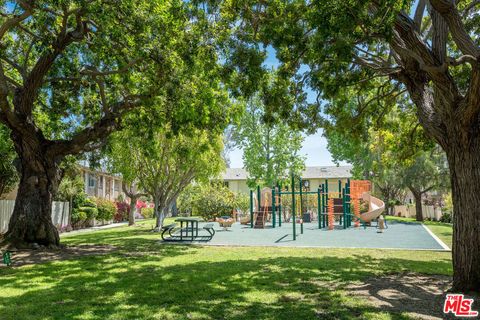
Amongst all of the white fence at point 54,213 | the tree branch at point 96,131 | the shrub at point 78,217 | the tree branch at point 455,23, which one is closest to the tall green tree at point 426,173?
the tree branch at point 96,131

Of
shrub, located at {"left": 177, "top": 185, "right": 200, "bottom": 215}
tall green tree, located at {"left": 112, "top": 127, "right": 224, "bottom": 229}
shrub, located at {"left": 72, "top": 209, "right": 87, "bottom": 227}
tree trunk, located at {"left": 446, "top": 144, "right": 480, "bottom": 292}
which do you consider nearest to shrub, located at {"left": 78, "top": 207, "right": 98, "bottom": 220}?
shrub, located at {"left": 72, "top": 209, "right": 87, "bottom": 227}

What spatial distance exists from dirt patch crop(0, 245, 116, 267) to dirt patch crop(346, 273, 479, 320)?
882 cm

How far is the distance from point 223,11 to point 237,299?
7.25 metres

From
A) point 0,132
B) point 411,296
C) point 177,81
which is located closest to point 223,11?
point 177,81

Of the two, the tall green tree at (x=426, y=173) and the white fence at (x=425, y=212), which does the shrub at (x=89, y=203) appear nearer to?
the tall green tree at (x=426, y=173)

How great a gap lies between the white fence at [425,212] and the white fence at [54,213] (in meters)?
29.9

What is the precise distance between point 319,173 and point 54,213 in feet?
130

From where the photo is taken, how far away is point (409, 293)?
22.6 ft

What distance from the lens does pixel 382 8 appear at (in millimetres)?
6090

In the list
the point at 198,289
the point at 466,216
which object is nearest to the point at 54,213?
the point at 198,289

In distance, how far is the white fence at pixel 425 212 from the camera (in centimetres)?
3331

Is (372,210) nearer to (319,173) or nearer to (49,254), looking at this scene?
(49,254)

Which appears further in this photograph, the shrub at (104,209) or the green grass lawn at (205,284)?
the shrub at (104,209)

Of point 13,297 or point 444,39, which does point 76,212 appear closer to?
point 13,297
